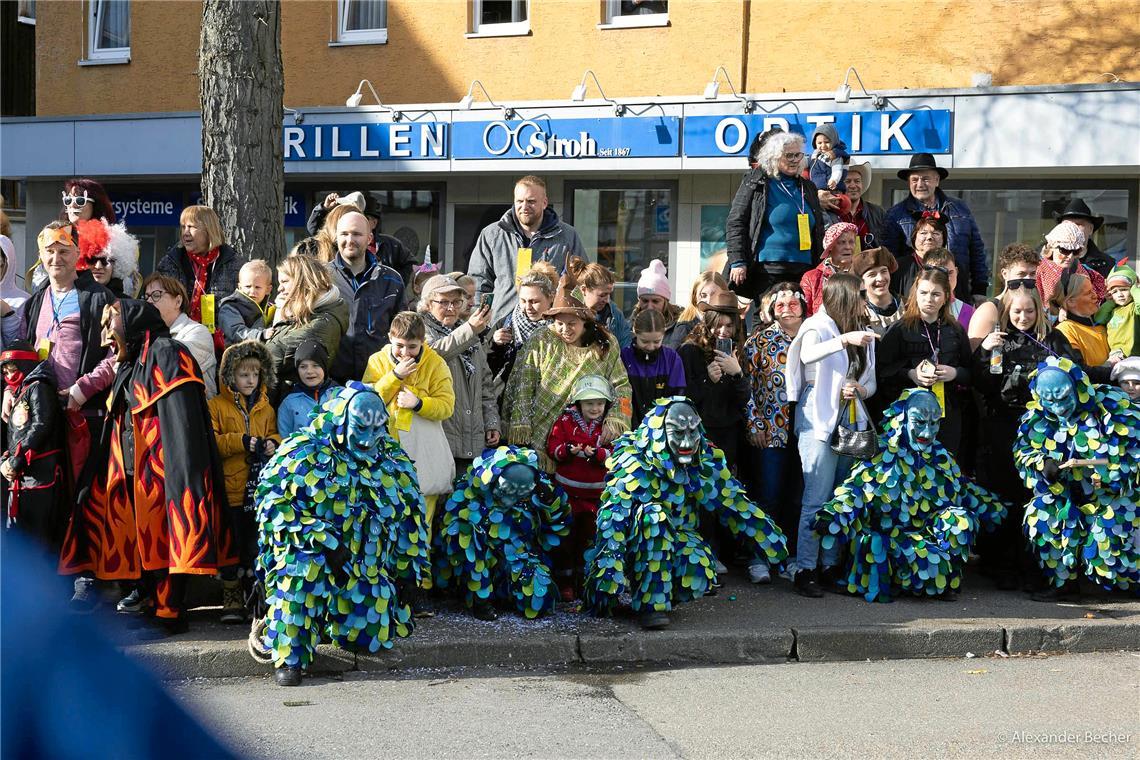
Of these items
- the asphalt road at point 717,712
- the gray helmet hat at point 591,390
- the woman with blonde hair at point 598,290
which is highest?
the woman with blonde hair at point 598,290

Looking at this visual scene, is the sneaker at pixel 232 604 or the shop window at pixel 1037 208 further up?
the shop window at pixel 1037 208

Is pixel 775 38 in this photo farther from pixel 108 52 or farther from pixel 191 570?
pixel 191 570

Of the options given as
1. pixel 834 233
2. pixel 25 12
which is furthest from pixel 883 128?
pixel 25 12

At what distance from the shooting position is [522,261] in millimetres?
9133

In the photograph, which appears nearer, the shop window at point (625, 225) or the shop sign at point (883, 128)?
the shop sign at point (883, 128)

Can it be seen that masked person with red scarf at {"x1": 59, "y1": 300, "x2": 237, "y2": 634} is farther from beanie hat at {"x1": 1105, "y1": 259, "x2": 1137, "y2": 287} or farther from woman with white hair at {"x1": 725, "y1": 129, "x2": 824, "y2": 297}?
beanie hat at {"x1": 1105, "y1": 259, "x2": 1137, "y2": 287}

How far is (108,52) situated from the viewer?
58.9 ft

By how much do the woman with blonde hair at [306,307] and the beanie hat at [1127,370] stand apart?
4.59 metres

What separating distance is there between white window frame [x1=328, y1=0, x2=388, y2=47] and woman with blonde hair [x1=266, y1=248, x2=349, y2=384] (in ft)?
30.2

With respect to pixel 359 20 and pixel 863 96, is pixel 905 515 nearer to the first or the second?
pixel 863 96

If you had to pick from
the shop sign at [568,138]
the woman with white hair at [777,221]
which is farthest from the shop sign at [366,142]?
the woman with white hair at [777,221]

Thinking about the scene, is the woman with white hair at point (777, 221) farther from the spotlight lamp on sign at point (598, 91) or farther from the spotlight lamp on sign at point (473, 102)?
the spotlight lamp on sign at point (473, 102)

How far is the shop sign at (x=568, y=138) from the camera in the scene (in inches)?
574

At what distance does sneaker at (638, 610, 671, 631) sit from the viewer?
7324mm
